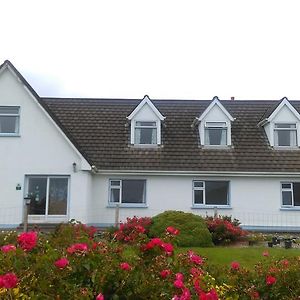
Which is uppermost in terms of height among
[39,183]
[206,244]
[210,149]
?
[210,149]

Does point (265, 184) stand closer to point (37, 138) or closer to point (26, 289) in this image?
point (37, 138)

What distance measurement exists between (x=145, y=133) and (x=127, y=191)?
3.35 m

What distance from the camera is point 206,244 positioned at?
15523 mm

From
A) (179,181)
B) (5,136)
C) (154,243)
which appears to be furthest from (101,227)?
(154,243)

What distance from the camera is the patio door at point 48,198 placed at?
2027 cm

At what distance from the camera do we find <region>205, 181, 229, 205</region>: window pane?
2221 cm

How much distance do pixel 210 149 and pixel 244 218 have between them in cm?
389

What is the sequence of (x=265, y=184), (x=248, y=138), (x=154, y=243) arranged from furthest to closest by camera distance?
(x=248, y=138), (x=265, y=184), (x=154, y=243)

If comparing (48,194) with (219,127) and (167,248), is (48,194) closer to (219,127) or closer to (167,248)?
(219,127)

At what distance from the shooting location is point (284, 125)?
2352cm

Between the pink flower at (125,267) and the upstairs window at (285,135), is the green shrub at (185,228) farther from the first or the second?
the pink flower at (125,267)

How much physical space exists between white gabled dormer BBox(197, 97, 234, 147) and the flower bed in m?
17.9

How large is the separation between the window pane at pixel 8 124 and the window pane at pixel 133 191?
5849 millimetres

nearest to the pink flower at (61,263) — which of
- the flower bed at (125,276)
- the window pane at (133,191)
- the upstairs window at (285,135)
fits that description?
the flower bed at (125,276)
